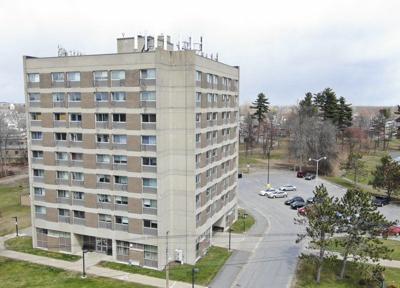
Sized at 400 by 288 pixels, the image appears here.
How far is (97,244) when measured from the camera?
42.9m

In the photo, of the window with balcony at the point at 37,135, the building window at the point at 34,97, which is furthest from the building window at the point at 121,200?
the building window at the point at 34,97

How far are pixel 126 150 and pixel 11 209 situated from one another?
33.4 metres

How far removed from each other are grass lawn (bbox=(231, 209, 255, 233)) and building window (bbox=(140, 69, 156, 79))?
2494cm

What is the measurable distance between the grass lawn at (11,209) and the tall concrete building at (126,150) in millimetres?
10221

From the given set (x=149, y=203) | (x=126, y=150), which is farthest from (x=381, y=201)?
(x=126, y=150)

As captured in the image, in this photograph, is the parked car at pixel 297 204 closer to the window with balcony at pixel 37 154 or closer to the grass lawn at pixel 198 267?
the grass lawn at pixel 198 267

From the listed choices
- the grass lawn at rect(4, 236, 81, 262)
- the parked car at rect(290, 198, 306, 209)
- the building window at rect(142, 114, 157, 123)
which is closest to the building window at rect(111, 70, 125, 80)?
the building window at rect(142, 114, 157, 123)

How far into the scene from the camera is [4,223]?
53938 mm

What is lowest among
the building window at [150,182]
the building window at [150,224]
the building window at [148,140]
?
the building window at [150,224]

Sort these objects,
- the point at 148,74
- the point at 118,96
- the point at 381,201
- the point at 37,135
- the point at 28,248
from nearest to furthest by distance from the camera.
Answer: the point at 148,74 → the point at 118,96 → the point at 37,135 → the point at 28,248 → the point at 381,201

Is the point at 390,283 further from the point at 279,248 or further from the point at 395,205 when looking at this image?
the point at 395,205

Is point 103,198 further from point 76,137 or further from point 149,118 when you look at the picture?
point 149,118

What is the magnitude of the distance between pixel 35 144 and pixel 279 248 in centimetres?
3162

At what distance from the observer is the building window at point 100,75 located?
128ft
